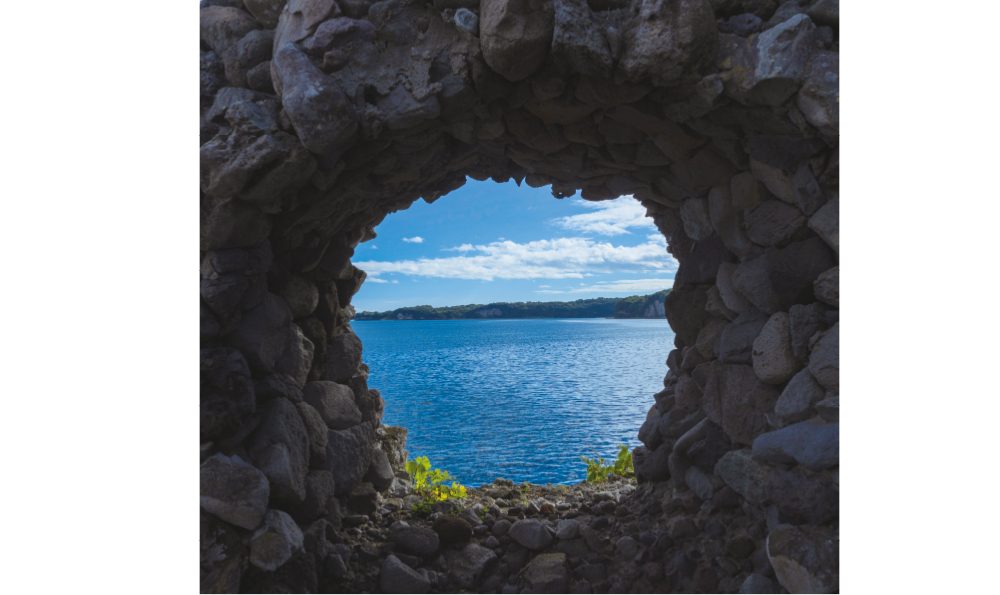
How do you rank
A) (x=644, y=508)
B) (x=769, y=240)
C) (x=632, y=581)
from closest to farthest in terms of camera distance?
(x=769, y=240) < (x=632, y=581) < (x=644, y=508)

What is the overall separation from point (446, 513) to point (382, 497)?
0.61 meters

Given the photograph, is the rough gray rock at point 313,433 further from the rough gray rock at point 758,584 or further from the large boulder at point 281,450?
the rough gray rock at point 758,584

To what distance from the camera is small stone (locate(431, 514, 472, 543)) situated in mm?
4090

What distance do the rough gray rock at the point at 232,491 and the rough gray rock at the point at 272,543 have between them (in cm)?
7

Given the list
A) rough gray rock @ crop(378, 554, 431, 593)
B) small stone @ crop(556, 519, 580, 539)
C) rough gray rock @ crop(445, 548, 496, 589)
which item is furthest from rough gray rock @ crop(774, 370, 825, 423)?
rough gray rock @ crop(378, 554, 431, 593)

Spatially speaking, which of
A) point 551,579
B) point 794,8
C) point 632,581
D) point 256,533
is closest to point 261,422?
point 256,533

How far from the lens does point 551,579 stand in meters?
3.74

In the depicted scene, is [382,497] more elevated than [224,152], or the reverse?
[224,152]

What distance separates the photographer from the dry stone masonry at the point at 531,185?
287cm

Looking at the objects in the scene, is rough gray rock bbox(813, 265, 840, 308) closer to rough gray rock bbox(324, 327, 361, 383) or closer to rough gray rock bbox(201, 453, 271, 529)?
rough gray rock bbox(201, 453, 271, 529)

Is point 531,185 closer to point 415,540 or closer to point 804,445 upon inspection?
point 804,445

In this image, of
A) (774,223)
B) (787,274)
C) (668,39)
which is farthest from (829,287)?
(668,39)

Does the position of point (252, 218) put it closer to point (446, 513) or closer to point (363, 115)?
point (363, 115)

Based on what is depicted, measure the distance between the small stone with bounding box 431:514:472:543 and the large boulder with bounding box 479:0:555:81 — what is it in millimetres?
3220
